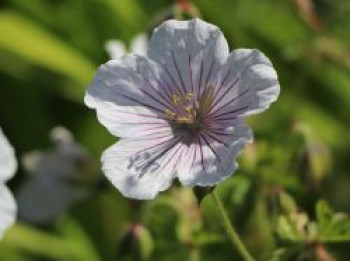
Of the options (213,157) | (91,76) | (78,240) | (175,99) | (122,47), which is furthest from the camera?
(91,76)

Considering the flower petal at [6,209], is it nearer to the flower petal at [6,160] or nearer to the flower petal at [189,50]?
the flower petal at [6,160]

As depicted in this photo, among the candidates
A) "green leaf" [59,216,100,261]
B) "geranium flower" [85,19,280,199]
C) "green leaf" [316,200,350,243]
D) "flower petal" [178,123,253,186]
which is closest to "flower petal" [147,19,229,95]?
"geranium flower" [85,19,280,199]

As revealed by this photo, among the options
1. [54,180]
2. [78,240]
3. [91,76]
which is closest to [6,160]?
[54,180]

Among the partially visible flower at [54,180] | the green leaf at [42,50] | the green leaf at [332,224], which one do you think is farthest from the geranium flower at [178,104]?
the green leaf at [42,50]

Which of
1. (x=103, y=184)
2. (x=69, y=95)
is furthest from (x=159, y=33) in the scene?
(x=69, y=95)

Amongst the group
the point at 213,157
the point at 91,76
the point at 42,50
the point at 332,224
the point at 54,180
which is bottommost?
the point at 332,224

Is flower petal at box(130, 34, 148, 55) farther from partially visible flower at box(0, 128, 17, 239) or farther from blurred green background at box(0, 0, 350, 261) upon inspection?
partially visible flower at box(0, 128, 17, 239)

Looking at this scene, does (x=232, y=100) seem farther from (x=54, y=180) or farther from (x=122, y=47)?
(x=54, y=180)
